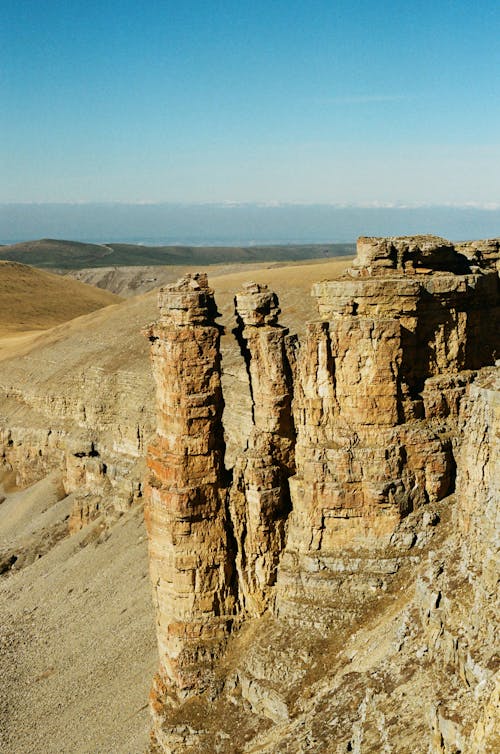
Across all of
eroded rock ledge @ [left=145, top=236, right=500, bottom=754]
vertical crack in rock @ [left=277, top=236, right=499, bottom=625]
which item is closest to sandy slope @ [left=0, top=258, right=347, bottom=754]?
eroded rock ledge @ [left=145, top=236, right=500, bottom=754]

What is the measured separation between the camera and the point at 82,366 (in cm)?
9781

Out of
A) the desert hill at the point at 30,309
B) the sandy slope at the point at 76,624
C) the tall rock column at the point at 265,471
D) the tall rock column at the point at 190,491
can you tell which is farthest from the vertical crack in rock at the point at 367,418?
the desert hill at the point at 30,309

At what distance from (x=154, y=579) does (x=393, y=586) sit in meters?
11.3

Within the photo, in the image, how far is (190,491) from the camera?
126ft

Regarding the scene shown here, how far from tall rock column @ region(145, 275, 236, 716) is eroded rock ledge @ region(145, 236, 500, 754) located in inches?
Answer: 2.4

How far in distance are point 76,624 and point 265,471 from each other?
25547mm

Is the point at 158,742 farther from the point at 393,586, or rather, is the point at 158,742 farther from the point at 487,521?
the point at 487,521

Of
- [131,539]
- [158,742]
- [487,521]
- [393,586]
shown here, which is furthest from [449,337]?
[131,539]

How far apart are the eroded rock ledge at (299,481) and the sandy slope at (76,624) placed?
8402mm

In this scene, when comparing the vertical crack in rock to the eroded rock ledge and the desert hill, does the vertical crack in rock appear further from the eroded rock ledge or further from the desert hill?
the desert hill

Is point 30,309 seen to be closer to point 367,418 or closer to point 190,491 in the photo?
point 190,491

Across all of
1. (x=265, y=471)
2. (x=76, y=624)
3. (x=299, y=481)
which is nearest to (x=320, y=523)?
(x=299, y=481)

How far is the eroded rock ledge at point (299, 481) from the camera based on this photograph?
1375 inches

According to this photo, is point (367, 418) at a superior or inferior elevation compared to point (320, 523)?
superior
